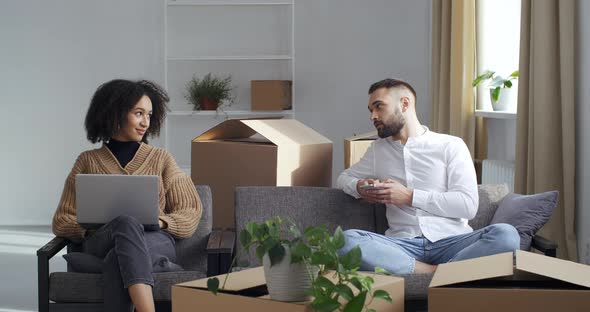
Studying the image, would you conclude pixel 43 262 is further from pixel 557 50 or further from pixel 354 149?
pixel 557 50

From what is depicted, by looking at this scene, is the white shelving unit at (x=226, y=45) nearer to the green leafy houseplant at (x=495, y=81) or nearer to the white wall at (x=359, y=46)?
the white wall at (x=359, y=46)

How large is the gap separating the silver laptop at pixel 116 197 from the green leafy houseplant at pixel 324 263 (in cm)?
131

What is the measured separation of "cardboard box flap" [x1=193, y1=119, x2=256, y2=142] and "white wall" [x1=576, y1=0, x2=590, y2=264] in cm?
152

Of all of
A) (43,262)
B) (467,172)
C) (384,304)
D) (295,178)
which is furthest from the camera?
(295,178)

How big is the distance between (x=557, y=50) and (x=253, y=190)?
1.81 meters

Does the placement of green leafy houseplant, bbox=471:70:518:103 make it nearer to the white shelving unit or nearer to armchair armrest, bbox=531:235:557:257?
armchair armrest, bbox=531:235:557:257

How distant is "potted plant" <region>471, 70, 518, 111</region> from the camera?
5.21 metres

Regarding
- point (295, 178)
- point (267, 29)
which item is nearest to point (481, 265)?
point (295, 178)

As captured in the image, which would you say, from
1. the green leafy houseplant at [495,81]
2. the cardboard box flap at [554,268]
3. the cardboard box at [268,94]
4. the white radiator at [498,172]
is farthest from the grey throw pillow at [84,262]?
the cardboard box at [268,94]

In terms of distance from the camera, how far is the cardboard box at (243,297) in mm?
1847

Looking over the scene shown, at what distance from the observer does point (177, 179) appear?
137 inches

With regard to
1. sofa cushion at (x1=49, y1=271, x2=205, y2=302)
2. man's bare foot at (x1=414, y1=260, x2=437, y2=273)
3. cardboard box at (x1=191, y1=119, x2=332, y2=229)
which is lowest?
sofa cushion at (x1=49, y1=271, x2=205, y2=302)

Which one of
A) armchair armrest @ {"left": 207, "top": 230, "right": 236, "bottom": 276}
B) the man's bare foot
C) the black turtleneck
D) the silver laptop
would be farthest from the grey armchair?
the man's bare foot

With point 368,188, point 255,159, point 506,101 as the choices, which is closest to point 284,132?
point 255,159
